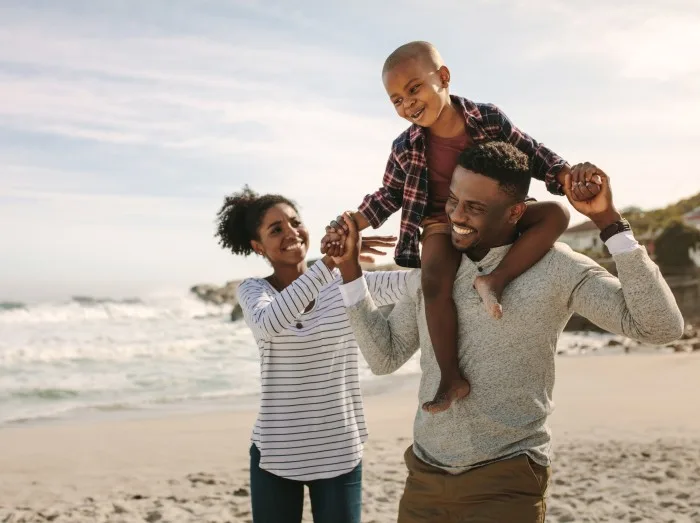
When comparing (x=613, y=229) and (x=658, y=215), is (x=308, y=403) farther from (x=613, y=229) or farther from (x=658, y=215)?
(x=658, y=215)

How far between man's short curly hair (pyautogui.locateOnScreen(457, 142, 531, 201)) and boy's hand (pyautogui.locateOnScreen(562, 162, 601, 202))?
0.16m

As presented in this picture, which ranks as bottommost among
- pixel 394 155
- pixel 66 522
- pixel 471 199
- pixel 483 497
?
pixel 66 522

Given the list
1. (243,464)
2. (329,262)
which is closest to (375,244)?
(329,262)

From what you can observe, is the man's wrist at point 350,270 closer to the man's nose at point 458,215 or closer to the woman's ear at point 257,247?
the man's nose at point 458,215

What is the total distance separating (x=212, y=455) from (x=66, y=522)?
8.52 ft

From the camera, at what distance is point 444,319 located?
2.32 m

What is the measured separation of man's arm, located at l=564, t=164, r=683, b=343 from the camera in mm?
2012

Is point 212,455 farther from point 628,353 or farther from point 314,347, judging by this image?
point 628,353

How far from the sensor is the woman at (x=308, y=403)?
3109mm

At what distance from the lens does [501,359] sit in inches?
88.4

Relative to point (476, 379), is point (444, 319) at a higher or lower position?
higher

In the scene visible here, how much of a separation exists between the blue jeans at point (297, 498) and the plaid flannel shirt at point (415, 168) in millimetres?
994

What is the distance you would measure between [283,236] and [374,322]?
114 cm

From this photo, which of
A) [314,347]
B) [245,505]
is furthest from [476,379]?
[245,505]
